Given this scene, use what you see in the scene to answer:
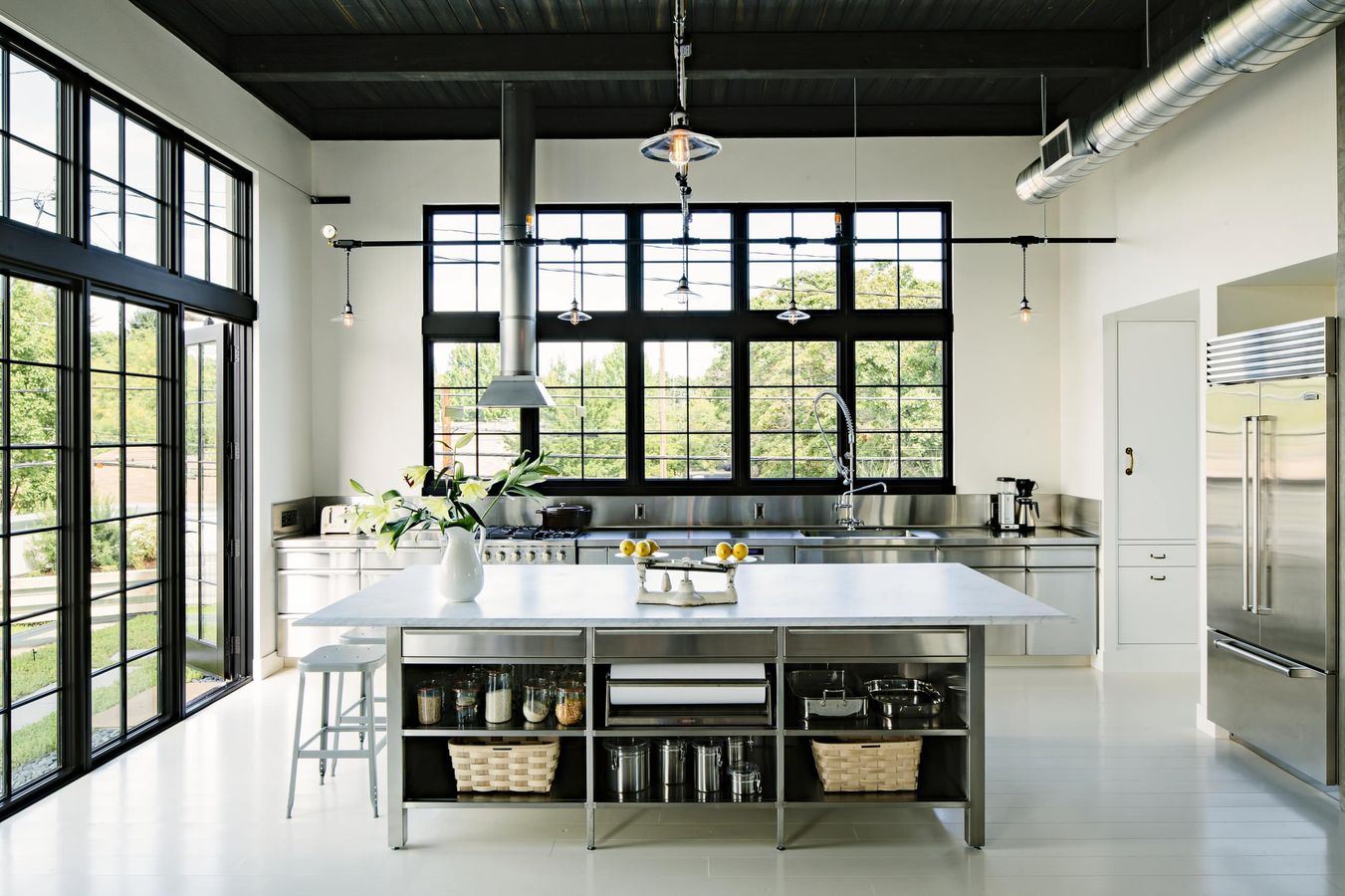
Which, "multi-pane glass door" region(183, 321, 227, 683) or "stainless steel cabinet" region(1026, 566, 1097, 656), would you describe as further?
"stainless steel cabinet" region(1026, 566, 1097, 656)

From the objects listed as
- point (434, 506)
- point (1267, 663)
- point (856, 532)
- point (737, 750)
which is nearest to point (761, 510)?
point (856, 532)

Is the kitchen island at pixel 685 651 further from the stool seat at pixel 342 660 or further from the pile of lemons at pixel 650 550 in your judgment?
the stool seat at pixel 342 660

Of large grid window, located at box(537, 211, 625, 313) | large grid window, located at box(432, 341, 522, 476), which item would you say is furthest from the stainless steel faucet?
large grid window, located at box(432, 341, 522, 476)

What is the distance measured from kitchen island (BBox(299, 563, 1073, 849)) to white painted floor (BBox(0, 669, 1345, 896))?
0.17 meters

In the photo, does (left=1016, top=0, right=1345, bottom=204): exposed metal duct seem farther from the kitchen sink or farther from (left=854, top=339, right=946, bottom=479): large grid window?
the kitchen sink

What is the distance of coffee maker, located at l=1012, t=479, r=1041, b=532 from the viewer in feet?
21.2

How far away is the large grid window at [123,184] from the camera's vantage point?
4.38 m

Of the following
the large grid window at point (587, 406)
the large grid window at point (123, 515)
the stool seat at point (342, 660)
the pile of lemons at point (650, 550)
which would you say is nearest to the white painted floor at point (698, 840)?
the large grid window at point (123, 515)

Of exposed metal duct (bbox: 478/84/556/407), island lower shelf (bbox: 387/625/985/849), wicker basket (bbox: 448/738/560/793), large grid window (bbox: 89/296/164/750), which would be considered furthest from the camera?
exposed metal duct (bbox: 478/84/556/407)

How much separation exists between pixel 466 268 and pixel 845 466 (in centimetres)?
332

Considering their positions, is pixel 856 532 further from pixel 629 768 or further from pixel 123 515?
pixel 123 515

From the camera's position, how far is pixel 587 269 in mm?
6801

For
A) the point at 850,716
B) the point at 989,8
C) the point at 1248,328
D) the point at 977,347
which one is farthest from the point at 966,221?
the point at 850,716

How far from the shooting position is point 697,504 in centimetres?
672
